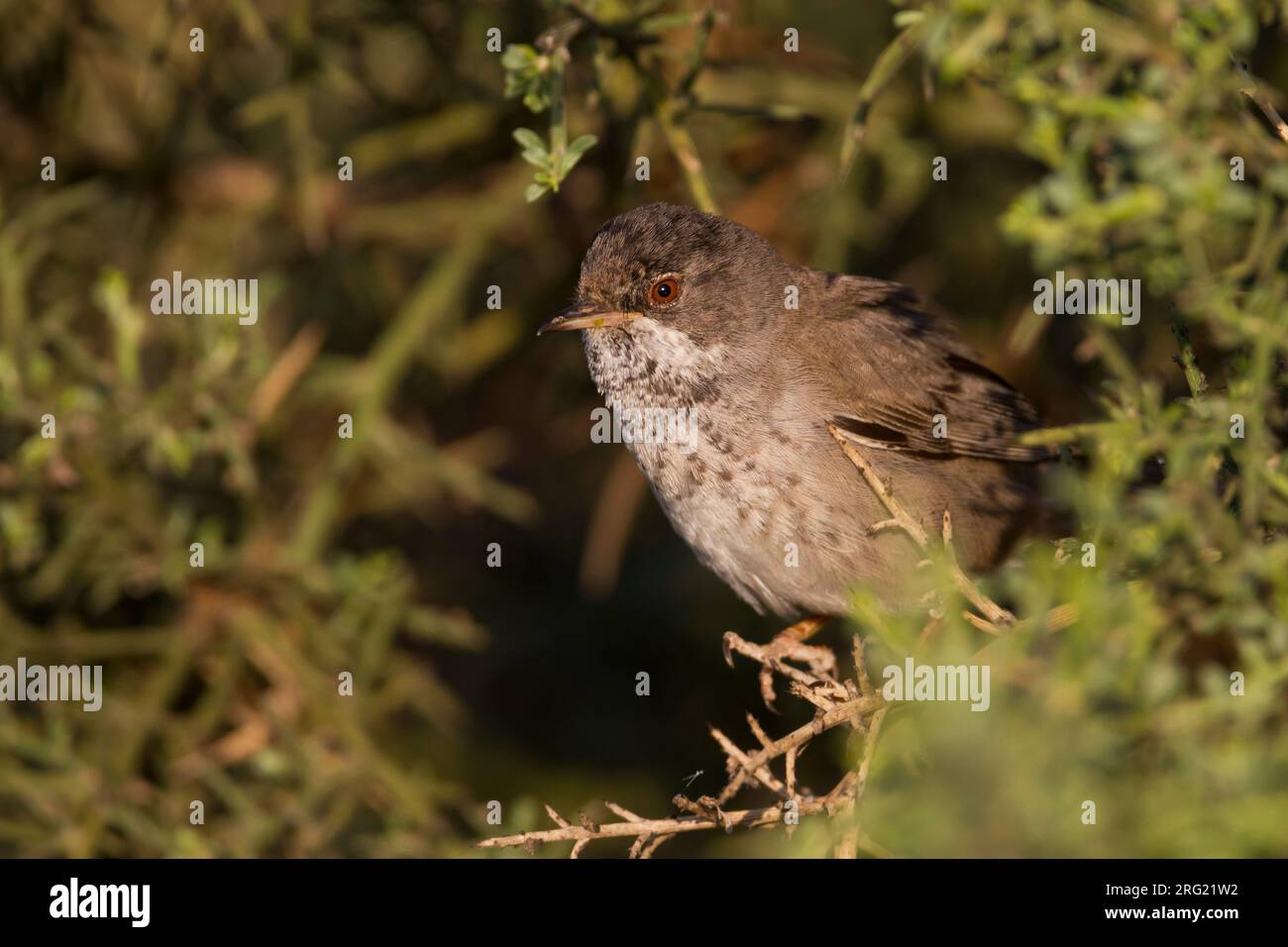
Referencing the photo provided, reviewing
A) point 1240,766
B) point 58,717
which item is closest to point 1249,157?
point 1240,766

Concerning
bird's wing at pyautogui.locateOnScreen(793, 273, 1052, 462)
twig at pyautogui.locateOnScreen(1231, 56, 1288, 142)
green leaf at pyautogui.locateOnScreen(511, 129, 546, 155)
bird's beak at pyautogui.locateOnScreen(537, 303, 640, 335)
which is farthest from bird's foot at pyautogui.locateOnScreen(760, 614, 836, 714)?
twig at pyautogui.locateOnScreen(1231, 56, 1288, 142)

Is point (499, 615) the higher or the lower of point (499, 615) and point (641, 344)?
the lower

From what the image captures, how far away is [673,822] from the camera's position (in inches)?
108

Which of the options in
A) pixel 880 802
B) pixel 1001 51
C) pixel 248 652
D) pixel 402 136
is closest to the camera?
pixel 880 802

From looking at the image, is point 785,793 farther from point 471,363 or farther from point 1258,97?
point 471,363

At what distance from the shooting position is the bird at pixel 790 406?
385 cm

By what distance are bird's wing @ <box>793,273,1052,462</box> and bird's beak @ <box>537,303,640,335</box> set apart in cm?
59

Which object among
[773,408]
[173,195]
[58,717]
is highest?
[173,195]

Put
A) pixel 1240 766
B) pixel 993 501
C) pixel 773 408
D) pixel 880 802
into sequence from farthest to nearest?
pixel 993 501
pixel 773 408
pixel 880 802
pixel 1240 766

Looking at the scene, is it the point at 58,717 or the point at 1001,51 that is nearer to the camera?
the point at 1001,51

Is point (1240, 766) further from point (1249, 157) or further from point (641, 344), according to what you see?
point (641, 344)

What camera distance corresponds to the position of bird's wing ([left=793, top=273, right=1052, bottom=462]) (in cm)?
419

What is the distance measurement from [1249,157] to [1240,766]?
1.41 meters

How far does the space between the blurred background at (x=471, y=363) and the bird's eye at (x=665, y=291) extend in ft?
1.06
